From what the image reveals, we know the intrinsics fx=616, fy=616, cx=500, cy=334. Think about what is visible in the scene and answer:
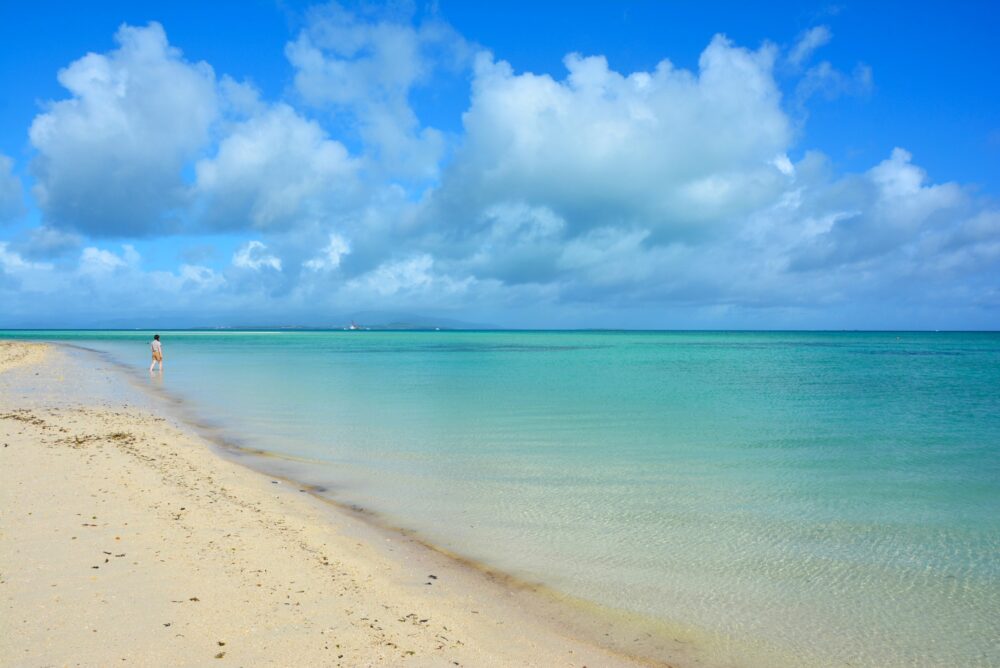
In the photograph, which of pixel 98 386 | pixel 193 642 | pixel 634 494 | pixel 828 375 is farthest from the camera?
pixel 828 375

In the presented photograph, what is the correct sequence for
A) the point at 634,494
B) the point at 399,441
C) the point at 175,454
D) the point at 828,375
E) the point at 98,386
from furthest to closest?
the point at 828,375 → the point at 98,386 → the point at 399,441 → the point at 175,454 → the point at 634,494

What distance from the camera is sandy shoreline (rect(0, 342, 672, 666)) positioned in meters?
5.03

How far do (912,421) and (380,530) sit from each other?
60.8 ft

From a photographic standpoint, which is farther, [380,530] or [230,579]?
[380,530]

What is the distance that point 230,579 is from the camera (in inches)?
248

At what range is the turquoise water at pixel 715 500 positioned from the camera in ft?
21.4

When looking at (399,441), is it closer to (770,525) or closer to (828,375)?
(770,525)

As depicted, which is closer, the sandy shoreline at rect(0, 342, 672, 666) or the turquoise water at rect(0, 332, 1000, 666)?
the sandy shoreline at rect(0, 342, 672, 666)

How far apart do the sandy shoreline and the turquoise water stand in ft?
3.69

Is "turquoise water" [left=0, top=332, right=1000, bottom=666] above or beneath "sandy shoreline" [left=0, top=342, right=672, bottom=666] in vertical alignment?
beneath

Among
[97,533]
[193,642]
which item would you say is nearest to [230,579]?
[193,642]

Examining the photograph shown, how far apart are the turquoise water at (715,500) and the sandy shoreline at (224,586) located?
1.13 m

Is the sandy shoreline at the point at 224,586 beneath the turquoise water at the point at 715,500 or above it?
above

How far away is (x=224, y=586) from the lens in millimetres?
6121
